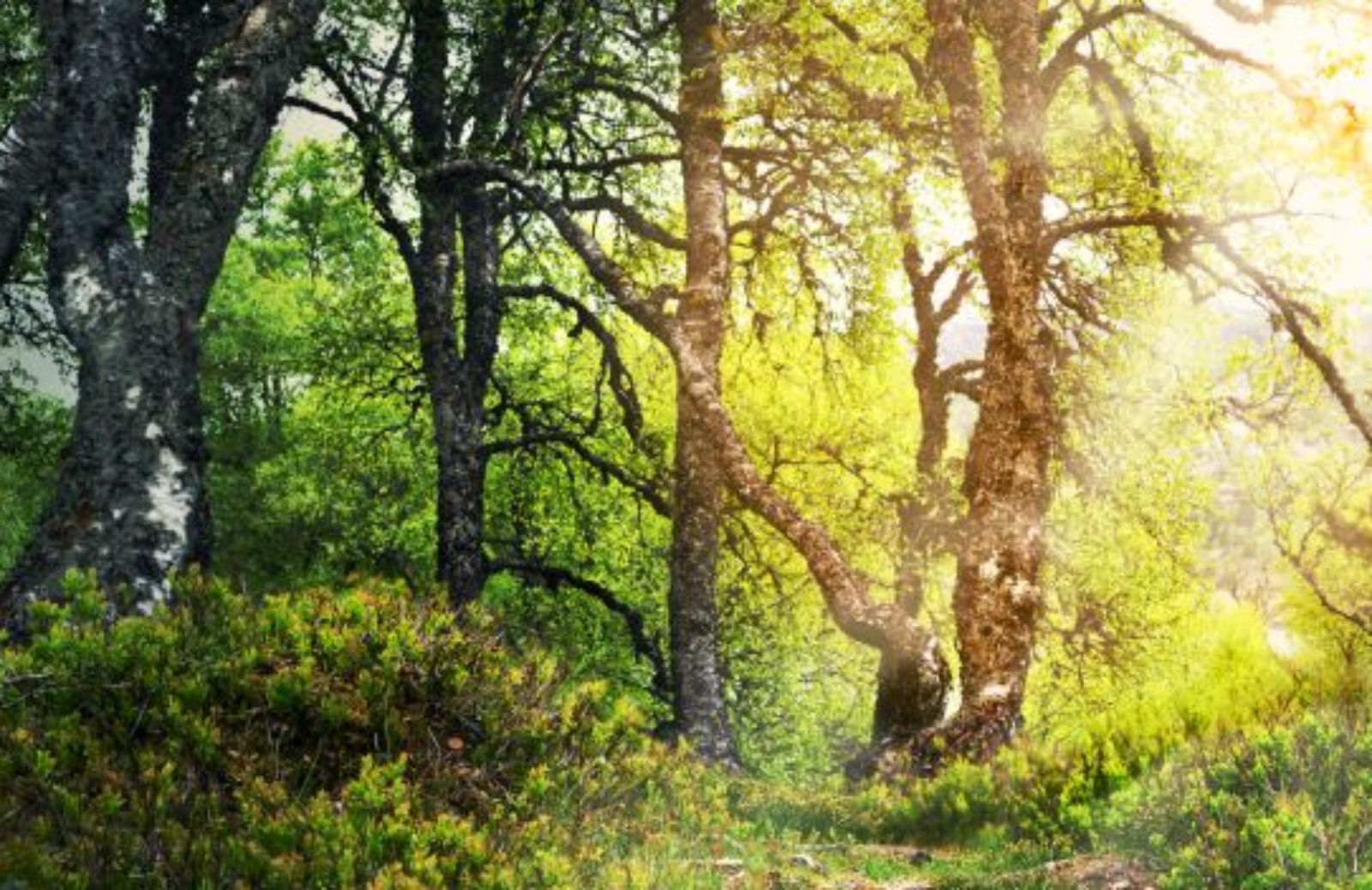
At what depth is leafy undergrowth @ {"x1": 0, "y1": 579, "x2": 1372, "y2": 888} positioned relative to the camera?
4.28m

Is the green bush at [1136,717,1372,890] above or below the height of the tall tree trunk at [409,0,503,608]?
→ below

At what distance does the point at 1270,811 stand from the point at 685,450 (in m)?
7.83

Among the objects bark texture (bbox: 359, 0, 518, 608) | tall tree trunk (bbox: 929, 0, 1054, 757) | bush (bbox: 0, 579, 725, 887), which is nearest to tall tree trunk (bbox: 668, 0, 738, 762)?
bark texture (bbox: 359, 0, 518, 608)

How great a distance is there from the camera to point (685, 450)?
12477 millimetres

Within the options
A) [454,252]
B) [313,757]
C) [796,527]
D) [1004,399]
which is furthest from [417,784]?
[454,252]

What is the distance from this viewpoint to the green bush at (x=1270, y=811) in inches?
183

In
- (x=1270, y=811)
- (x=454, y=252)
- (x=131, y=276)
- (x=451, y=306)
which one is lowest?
(x=1270, y=811)

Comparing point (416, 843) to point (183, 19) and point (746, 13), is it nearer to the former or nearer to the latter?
point (183, 19)

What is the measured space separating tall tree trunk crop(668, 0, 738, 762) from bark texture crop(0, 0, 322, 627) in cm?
468

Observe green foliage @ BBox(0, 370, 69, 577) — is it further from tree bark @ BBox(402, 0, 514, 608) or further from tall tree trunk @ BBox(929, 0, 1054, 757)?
tall tree trunk @ BBox(929, 0, 1054, 757)

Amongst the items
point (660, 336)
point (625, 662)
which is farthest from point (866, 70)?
point (625, 662)

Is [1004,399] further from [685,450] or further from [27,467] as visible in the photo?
[27,467]

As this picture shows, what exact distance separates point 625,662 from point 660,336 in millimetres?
17208

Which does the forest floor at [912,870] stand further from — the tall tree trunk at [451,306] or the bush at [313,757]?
the tall tree trunk at [451,306]
